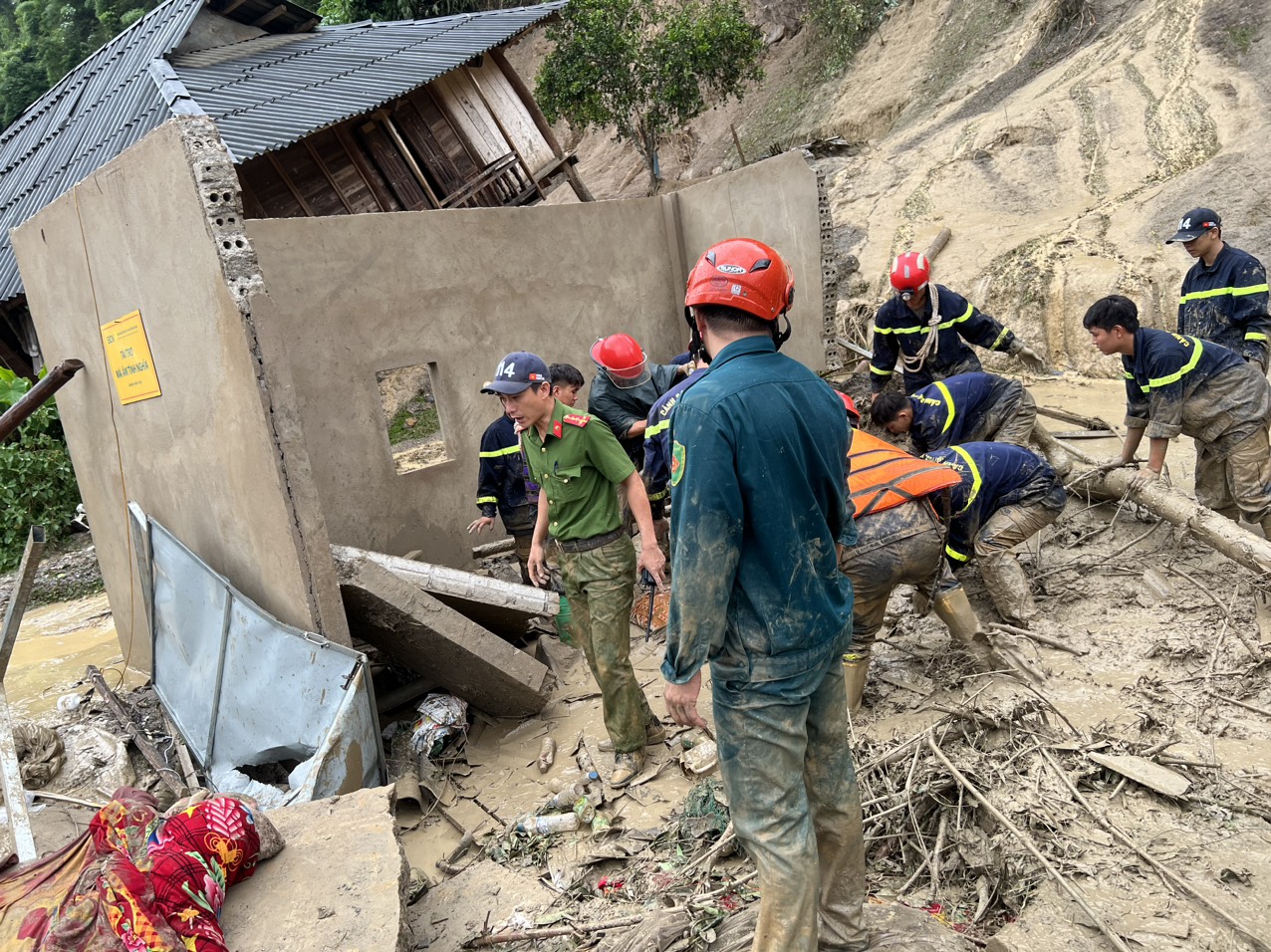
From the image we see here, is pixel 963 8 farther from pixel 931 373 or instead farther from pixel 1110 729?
pixel 1110 729

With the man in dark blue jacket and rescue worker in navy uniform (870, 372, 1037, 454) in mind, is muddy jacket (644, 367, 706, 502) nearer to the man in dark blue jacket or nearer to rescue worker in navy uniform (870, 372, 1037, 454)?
rescue worker in navy uniform (870, 372, 1037, 454)

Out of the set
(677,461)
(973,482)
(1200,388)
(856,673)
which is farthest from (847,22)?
(677,461)

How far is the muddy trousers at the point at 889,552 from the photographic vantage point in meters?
3.62

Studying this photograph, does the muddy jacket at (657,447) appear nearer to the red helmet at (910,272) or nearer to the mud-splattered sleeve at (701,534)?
the red helmet at (910,272)

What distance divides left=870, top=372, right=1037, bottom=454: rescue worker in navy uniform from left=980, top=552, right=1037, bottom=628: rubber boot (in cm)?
77

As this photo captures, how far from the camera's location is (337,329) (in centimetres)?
649

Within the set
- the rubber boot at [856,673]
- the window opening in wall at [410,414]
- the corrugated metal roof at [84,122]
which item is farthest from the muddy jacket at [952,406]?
the corrugated metal roof at [84,122]

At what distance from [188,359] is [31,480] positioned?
7.71m

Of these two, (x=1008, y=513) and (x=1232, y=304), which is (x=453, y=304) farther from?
(x=1232, y=304)

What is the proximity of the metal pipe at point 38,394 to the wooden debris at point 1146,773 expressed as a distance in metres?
5.94

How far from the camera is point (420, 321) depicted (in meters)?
6.94

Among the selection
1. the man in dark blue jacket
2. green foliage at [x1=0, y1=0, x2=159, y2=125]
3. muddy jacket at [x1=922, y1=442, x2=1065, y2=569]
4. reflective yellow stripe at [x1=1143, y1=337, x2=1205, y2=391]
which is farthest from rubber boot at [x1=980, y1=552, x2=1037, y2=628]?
green foliage at [x1=0, y1=0, x2=159, y2=125]

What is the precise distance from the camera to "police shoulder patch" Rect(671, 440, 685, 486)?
2113 millimetres

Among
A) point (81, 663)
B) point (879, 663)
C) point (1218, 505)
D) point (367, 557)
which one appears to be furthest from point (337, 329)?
point (1218, 505)
